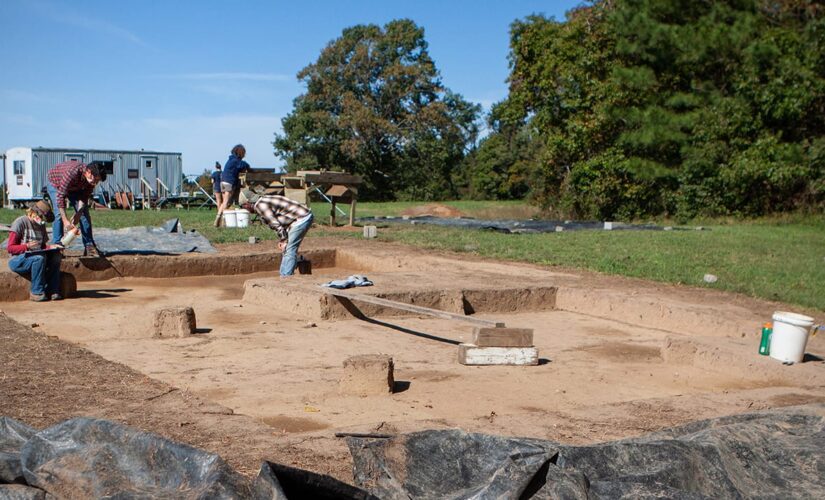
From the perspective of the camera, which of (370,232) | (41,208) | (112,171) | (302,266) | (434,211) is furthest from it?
(112,171)

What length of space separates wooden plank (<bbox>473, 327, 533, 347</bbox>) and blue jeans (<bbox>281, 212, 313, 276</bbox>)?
4.23 metres

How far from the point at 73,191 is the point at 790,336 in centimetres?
907

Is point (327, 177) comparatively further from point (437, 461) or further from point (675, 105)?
point (437, 461)

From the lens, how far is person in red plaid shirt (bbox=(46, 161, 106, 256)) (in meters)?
11.5

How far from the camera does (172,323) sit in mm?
8141

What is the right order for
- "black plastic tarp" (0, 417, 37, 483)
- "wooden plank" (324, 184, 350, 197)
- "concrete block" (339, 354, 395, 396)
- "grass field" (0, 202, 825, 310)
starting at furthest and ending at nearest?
"wooden plank" (324, 184, 350, 197) → "grass field" (0, 202, 825, 310) → "concrete block" (339, 354, 395, 396) → "black plastic tarp" (0, 417, 37, 483)

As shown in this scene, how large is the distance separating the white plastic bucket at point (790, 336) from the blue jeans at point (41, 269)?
7.75m

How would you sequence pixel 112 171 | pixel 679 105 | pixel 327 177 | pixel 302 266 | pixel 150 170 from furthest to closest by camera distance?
1. pixel 150 170
2. pixel 112 171
3. pixel 679 105
4. pixel 327 177
5. pixel 302 266

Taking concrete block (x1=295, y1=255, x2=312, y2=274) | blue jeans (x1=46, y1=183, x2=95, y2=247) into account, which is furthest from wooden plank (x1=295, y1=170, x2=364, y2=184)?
blue jeans (x1=46, y1=183, x2=95, y2=247)

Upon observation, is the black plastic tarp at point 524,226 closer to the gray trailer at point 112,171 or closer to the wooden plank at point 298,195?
the wooden plank at point 298,195

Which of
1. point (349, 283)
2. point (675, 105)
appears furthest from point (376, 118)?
point (349, 283)

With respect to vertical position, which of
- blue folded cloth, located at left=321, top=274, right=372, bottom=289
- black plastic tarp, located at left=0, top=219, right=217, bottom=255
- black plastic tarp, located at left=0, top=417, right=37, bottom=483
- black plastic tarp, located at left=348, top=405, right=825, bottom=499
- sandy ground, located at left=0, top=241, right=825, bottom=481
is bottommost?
sandy ground, located at left=0, top=241, right=825, bottom=481

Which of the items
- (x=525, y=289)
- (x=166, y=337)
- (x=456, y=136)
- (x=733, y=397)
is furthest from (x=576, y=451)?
(x=456, y=136)

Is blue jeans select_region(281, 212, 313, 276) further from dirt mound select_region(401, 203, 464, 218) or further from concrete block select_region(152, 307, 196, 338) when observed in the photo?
dirt mound select_region(401, 203, 464, 218)
